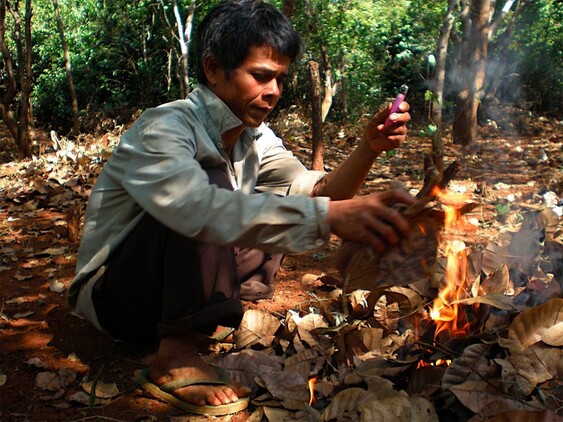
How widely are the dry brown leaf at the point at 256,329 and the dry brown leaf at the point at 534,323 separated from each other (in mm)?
975

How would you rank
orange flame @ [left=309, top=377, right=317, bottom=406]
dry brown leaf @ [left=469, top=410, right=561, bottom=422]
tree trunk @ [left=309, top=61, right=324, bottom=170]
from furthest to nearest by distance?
tree trunk @ [left=309, top=61, right=324, bottom=170] < orange flame @ [left=309, top=377, right=317, bottom=406] < dry brown leaf @ [left=469, top=410, right=561, bottom=422]

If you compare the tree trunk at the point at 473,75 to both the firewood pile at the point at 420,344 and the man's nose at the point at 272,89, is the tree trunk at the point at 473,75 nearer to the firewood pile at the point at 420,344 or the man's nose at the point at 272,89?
the firewood pile at the point at 420,344

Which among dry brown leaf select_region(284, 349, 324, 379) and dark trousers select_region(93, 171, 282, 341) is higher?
dark trousers select_region(93, 171, 282, 341)

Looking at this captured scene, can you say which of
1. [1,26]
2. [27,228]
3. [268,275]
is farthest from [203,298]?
[1,26]

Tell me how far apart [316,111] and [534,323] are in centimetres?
365

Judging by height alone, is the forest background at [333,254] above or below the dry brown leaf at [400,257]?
below

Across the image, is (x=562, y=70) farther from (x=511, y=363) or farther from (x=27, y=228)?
(x=511, y=363)

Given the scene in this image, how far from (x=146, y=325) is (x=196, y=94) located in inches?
33.8

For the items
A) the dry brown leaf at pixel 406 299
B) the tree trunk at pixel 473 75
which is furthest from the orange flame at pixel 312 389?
the tree trunk at pixel 473 75

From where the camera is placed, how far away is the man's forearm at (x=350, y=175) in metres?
2.21

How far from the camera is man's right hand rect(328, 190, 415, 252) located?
1492mm

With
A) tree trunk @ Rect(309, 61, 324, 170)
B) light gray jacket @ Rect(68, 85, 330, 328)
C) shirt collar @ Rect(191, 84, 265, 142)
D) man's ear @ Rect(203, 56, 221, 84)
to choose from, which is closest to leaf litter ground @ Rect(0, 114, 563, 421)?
light gray jacket @ Rect(68, 85, 330, 328)

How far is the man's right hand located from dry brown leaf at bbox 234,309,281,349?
3.34 ft

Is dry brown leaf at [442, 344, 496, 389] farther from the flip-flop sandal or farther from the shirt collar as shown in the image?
the shirt collar
